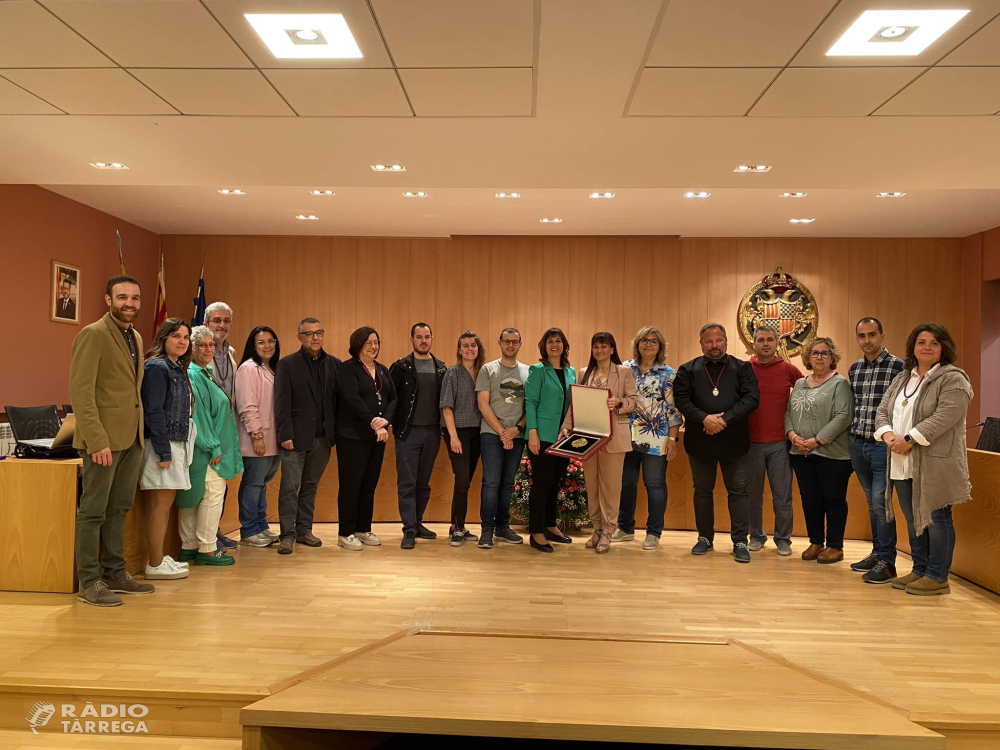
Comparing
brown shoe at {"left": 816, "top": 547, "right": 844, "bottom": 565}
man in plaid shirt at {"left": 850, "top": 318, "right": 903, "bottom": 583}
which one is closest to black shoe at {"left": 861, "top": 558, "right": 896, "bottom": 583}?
man in plaid shirt at {"left": 850, "top": 318, "right": 903, "bottom": 583}

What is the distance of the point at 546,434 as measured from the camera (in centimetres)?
501

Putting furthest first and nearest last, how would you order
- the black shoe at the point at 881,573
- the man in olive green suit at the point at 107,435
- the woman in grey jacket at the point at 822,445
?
the woman in grey jacket at the point at 822,445 → the black shoe at the point at 881,573 → the man in olive green suit at the point at 107,435

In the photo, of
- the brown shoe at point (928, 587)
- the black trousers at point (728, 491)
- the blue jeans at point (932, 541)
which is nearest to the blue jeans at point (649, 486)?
the black trousers at point (728, 491)

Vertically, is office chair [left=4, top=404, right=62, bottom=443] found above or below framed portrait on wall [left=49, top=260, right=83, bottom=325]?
below

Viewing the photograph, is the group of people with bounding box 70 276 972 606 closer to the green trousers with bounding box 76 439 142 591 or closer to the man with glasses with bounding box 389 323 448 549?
the man with glasses with bounding box 389 323 448 549

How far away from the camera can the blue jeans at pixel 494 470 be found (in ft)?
16.9

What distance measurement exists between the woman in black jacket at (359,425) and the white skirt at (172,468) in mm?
1056

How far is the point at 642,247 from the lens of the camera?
8453 millimetres

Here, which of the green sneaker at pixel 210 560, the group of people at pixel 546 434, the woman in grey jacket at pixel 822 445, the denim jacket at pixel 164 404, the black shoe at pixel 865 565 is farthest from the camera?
the woman in grey jacket at pixel 822 445

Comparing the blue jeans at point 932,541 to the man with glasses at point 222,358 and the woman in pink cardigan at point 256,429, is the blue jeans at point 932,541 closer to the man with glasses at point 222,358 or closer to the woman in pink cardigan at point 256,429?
the woman in pink cardigan at point 256,429

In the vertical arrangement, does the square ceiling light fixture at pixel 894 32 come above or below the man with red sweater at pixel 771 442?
above

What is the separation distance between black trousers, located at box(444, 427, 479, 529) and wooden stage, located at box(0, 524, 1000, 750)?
50 cm

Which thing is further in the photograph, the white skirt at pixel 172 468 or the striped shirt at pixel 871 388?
the striped shirt at pixel 871 388

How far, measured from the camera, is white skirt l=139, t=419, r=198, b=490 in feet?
12.9
